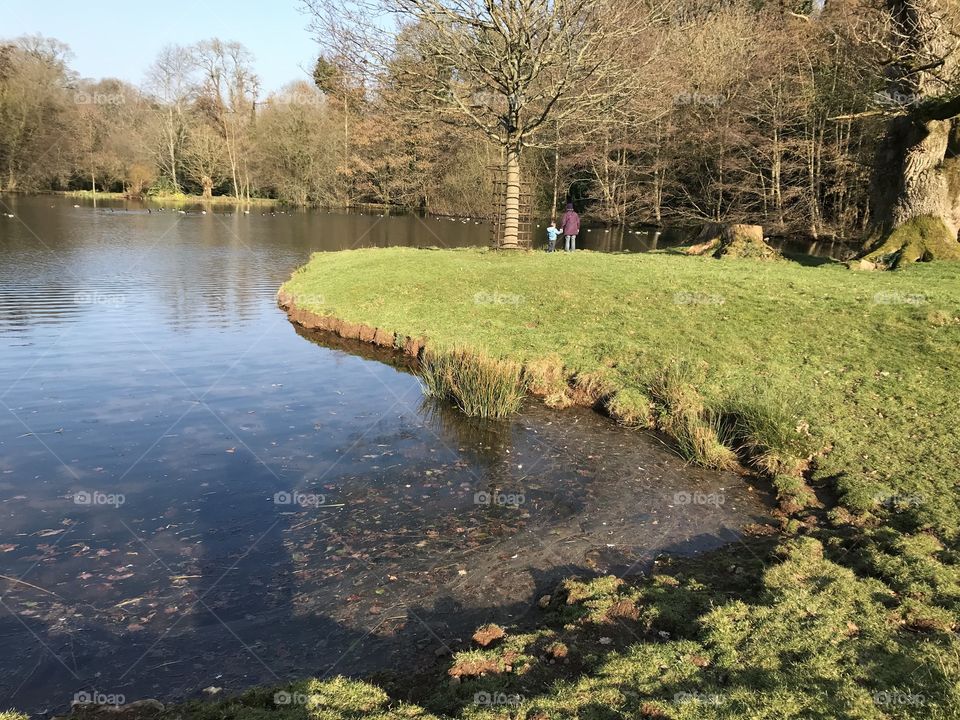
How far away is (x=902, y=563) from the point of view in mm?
5676

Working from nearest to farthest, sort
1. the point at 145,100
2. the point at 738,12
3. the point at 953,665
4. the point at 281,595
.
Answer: the point at 953,665 < the point at 281,595 < the point at 738,12 < the point at 145,100

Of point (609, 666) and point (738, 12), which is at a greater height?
point (738, 12)

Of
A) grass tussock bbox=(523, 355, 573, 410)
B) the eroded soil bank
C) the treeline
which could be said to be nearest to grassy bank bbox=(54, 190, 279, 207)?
the treeline

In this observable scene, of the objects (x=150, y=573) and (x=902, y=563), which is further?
(x=150, y=573)

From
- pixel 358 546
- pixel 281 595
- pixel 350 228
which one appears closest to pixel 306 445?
pixel 358 546

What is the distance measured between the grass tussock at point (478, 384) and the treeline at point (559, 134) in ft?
41.6

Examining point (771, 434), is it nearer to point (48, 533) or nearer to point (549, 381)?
point (549, 381)

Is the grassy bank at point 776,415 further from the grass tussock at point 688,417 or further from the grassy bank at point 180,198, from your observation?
the grassy bank at point 180,198

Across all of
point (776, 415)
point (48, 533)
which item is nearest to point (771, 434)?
point (776, 415)

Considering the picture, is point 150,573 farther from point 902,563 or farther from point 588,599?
point 902,563

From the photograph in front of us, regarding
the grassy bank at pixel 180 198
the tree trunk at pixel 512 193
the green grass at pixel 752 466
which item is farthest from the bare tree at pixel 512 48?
the grassy bank at pixel 180 198

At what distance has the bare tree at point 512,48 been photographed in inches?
788

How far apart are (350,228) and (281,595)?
43551 mm

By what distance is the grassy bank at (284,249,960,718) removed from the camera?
4031 millimetres
